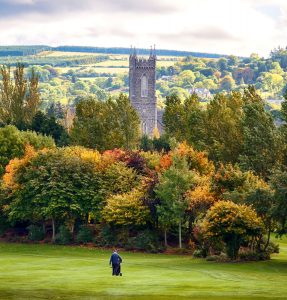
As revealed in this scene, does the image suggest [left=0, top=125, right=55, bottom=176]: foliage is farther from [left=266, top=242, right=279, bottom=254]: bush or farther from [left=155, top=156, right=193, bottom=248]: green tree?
[left=266, top=242, right=279, bottom=254]: bush

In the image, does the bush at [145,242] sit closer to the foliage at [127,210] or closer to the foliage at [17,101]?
the foliage at [127,210]

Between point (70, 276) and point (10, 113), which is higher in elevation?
point (10, 113)

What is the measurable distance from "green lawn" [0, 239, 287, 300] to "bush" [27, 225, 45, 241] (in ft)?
43.9

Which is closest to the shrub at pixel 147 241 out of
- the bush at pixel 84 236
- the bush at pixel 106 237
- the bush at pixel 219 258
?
the bush at pixel 106 237

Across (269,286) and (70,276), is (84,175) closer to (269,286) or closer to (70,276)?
(70,276)

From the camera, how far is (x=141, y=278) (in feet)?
193

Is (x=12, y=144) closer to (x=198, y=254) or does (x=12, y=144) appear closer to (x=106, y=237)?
(x=106, y=237)

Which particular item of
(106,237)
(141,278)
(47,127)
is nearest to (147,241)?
(106,237)

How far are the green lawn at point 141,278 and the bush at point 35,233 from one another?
13.4m

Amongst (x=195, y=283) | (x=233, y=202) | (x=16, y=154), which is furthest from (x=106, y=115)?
(x=195, y=283)

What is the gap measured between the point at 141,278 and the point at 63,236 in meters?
34.0

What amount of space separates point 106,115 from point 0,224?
88.8 feet

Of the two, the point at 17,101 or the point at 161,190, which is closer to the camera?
the point at 161,190

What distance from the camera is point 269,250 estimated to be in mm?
74625
